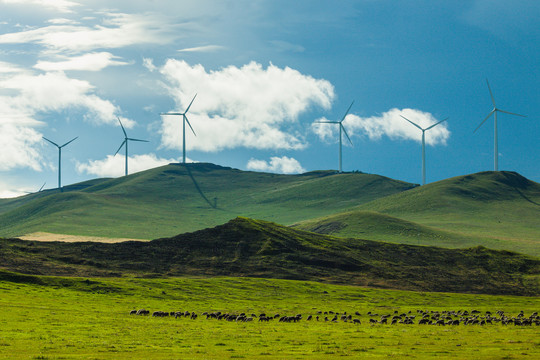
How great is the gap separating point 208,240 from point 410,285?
2035 inches

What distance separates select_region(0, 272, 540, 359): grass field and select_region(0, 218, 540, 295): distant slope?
20.5 metres

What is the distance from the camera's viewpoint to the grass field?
48156 millimetres

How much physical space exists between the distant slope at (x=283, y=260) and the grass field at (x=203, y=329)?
20517 mm

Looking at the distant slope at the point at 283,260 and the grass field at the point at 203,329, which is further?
the distant slope at the point at 283,260

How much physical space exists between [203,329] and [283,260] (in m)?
94.0

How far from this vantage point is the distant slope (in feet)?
470

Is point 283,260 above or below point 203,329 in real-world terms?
above

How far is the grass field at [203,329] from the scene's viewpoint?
48156mm

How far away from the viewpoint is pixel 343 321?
83.5 metres

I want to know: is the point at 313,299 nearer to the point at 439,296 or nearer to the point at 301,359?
the point at 439,296

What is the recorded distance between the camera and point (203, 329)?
65.2m

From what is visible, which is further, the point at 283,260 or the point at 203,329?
the point at 283,260

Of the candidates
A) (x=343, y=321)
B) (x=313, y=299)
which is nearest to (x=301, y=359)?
(x=343, y=321)

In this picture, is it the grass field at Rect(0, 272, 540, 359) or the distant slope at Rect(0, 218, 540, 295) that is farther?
the distant slope at Rect(0, 218, 540, 295)
